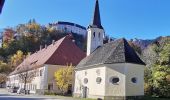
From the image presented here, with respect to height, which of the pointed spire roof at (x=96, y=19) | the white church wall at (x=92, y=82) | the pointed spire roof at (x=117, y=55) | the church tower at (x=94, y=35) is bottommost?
the white church wall at (x=92, y=82)

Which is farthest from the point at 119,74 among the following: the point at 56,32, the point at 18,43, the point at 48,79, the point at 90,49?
the point at 56,32

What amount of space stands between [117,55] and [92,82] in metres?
5.27

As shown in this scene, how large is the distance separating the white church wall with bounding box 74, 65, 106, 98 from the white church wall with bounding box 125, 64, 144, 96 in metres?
3.03

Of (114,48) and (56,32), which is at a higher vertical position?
(56,32)

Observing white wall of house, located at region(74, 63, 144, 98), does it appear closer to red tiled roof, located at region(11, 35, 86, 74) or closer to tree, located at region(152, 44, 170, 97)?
tree, located at region(152, 44, 170, 97)

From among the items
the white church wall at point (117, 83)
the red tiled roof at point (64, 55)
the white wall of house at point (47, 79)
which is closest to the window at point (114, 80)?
the white church wall at point (117, 83)

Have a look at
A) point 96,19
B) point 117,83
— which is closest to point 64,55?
point 96,19

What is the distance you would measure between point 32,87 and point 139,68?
1119 inches

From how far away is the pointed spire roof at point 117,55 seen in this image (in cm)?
3488

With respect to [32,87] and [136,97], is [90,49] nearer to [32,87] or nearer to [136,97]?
[136,97]

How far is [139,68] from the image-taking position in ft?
116

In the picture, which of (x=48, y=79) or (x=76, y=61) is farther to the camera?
(x=76, y=61)

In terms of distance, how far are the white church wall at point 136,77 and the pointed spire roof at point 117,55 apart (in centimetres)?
67

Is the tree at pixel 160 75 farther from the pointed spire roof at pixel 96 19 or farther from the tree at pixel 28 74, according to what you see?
the tree at pixel 28 74
